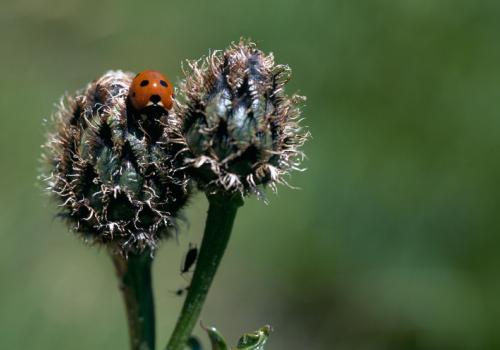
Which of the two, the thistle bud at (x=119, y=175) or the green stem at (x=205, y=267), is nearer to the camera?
the thistle bud at (x=119, y=175)

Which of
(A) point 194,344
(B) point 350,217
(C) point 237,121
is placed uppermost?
(C) point 237,121

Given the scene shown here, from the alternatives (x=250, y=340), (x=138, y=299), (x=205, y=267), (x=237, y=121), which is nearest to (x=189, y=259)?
(x=205, y=267)

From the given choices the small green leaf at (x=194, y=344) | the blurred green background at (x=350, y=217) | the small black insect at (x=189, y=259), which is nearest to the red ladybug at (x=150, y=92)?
the small black insect at (x=189, y=259)

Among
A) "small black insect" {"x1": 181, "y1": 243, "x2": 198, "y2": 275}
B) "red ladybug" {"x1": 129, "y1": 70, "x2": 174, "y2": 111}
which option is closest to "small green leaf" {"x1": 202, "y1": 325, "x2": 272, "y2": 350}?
"small black insect" {"x1": 181, "y1": 243, "x2": 198, "y2": 275}

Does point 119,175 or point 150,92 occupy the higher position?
point 150,92

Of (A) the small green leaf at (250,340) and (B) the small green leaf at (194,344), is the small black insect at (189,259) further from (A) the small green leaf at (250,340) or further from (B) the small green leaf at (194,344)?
(A) the small green leaf at (250,340)

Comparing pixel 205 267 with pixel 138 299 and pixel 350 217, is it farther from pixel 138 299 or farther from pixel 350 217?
pixel 350 217

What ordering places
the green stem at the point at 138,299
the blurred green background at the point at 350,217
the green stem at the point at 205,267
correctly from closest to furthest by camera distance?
the green stem at the point at 205,267, the green stem at the point at 138,299, the blurred green background at the point at 350,217
